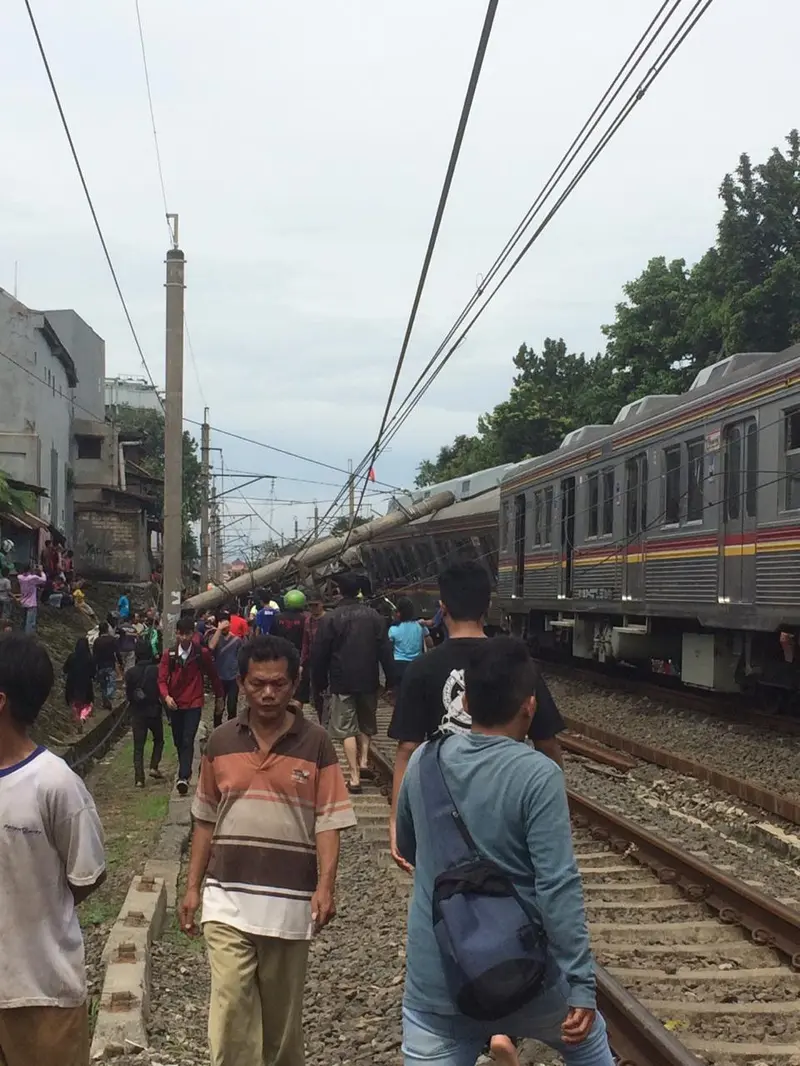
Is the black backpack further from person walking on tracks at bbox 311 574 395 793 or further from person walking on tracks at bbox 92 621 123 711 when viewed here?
person walking on tracks at bbox 92 621 123 711

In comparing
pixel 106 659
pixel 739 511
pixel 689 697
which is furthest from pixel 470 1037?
pixel 106 659

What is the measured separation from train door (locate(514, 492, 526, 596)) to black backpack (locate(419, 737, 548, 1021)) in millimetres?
18849

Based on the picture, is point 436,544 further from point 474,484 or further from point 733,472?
point 733,472

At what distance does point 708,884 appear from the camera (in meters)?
7.51

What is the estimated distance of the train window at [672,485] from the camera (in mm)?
14711

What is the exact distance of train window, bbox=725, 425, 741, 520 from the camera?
13.1 m

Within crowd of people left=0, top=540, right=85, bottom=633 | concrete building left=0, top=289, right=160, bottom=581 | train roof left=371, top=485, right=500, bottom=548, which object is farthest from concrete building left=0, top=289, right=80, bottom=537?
train roof left=371, top=485, right=500, bottom=548

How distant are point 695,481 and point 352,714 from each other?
17.4ft

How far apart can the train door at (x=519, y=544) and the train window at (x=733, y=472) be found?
340 inches

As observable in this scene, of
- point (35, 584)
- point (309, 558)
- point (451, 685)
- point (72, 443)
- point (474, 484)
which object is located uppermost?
point (72, 443)

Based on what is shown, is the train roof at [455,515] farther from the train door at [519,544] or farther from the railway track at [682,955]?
the railway track at [682,955]

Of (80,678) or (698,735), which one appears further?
(80,678)

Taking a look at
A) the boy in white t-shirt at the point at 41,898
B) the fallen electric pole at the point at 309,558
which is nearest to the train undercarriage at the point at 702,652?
the boy in white t-shirt at the point at 41,898

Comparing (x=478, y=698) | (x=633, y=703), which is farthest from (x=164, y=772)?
(x=478, y=698)
